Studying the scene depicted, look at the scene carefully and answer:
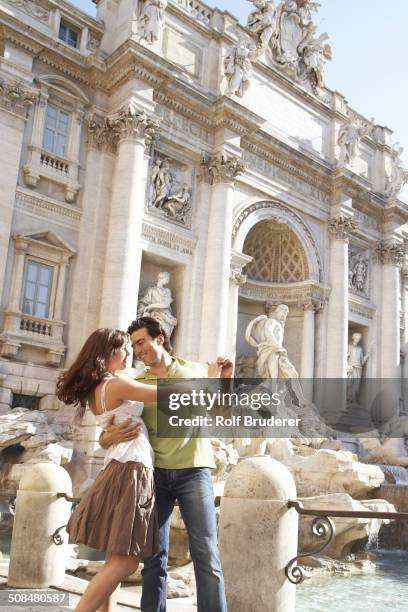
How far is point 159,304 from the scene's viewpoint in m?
16.6

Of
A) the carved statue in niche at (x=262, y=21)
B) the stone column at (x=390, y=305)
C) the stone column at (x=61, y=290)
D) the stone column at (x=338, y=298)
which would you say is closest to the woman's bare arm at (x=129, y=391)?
the stone column at (x=61, y=290)

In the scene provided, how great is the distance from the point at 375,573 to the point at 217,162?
39.8 ft

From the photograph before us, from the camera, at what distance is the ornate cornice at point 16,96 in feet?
48.4

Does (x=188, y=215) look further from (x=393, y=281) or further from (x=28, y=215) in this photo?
(x=393, y=281)

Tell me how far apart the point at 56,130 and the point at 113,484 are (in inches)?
563

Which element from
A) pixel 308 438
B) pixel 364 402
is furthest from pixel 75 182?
pixel 364 402

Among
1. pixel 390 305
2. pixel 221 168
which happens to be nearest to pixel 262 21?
pixel 221 168

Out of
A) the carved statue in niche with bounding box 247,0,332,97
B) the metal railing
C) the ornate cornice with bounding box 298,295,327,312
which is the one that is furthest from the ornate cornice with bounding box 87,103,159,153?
the metal railing

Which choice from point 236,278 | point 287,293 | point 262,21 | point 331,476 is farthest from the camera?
point 287,293

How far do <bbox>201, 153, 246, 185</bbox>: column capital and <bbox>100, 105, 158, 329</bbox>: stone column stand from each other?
2344 millimetres

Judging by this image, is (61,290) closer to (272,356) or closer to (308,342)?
(272,356)

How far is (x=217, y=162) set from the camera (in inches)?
705

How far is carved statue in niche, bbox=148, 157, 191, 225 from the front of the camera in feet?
56.3

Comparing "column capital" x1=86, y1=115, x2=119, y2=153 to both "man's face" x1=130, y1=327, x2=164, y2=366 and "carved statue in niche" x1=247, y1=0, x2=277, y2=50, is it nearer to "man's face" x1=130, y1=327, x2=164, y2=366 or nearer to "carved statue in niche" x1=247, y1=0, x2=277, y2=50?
"carved statue in niche" x1=247, y1=0, x2=277, y2=50
